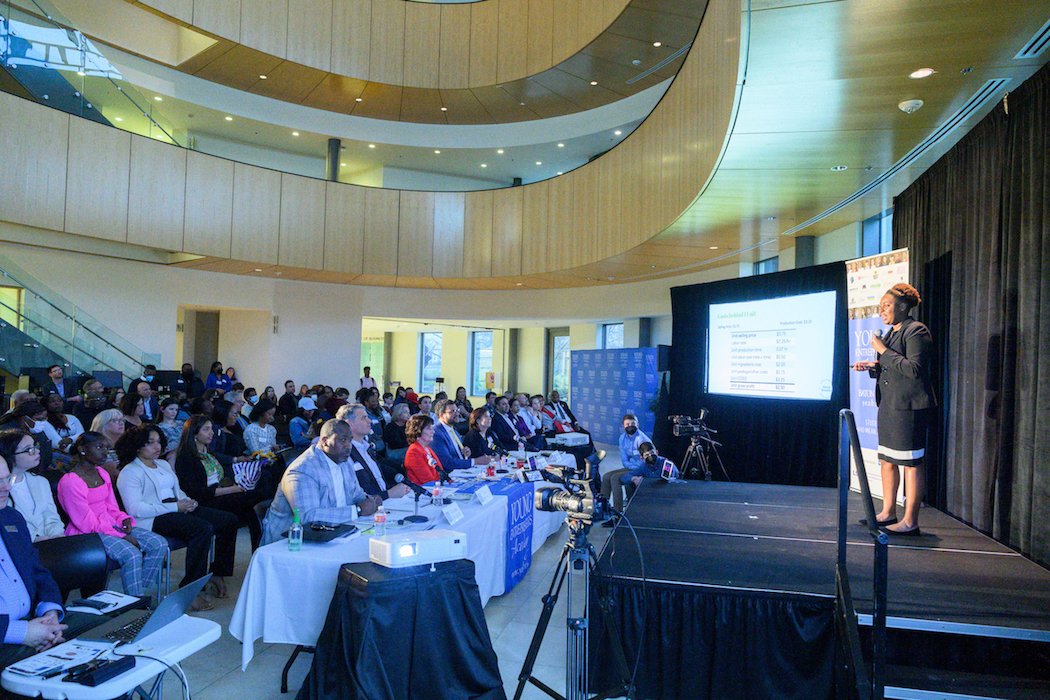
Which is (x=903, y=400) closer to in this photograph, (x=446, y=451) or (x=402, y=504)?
(x=402, y=504)

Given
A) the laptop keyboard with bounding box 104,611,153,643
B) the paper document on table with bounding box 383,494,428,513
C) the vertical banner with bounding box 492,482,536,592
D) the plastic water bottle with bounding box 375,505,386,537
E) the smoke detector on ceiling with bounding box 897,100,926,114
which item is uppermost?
the smoke detector on ceiling with bounding box 897,100,926,114

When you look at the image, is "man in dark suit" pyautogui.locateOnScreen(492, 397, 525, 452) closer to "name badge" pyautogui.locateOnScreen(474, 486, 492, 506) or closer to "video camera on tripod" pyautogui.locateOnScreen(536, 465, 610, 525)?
"name badge" pyautogui.locateOnScreen(474, 486, 492, 506)

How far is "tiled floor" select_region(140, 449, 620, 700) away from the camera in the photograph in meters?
3.21

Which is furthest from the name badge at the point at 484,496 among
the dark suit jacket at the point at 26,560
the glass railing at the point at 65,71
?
the glass railing at the point at 65,71

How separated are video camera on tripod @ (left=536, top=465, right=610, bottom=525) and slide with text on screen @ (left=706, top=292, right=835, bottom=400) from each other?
457 centimetres

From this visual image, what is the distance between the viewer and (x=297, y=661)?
11.6 feet

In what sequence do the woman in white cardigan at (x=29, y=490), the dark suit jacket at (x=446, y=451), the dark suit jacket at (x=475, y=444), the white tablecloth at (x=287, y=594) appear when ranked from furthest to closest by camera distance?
the dark suit jacket at (x=475, y=444) → the dark suit jacket at (x=446, y=451) → the woman in white cardigan at (x=29, y=490) → the white tablecloth at (x=287, y=594)

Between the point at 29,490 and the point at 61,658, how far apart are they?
196 centimetres

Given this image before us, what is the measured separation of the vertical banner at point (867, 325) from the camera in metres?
5.59

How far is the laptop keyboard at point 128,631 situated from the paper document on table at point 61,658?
0.16 ft

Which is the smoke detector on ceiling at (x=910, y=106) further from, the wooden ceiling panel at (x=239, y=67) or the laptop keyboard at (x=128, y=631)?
the wooden ceiling panel at (x=239, y=67)

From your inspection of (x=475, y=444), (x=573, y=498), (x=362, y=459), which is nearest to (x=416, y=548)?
(x=573, y=498)

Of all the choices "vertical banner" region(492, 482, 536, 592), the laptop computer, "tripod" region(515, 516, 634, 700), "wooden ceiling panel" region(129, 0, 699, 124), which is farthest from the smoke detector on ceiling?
"wooden ceiling panel" region(129, 0, 699, 124)

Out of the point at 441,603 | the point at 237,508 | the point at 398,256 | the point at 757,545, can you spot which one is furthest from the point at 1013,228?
the point at 398,256
